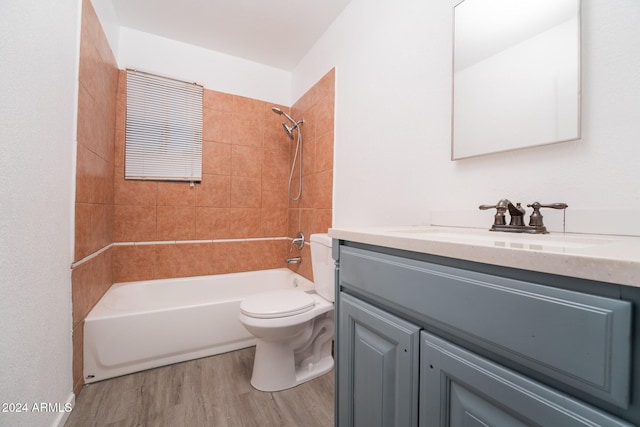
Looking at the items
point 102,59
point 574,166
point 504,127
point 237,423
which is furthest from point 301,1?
point 237,423

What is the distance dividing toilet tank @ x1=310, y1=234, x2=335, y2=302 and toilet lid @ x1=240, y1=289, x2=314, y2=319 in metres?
0.12

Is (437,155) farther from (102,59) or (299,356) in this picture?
(102,59)

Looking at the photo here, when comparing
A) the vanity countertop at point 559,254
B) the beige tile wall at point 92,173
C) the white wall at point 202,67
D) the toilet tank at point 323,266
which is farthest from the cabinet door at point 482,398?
the white wall at point 202,67

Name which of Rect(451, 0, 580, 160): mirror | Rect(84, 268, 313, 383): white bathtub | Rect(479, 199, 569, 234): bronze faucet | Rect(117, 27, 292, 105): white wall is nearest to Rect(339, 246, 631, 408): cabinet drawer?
Rect(479, 199, 569, 234): bronze faucet

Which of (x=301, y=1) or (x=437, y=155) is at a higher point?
(x=301, y=1)

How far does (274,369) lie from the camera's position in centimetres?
149

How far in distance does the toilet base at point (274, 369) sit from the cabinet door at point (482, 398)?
1.04 meters

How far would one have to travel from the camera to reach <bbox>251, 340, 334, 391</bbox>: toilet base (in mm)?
1474

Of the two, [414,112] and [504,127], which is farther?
[414,112]

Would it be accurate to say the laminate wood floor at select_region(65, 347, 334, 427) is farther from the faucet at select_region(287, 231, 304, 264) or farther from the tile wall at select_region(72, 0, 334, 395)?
the faucet at select_region(287, 231, 304, 264)

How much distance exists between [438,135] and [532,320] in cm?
93

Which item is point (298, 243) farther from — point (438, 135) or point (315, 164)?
point (438, 135)

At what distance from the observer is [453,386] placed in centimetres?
57

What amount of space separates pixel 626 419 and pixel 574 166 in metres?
0.69
